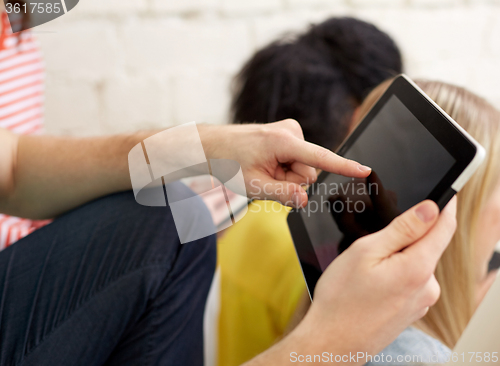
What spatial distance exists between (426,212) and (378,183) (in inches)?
3.0

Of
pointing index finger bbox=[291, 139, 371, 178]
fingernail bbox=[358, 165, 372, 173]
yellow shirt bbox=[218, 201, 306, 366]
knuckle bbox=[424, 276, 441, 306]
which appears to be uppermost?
pointing index finger bbox=[291, 139, 371, 178]

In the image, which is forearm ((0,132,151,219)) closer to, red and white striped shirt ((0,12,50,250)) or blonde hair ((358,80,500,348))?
red and white striped shirt ((0,12,50,250))

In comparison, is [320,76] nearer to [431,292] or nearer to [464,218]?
[464,218]

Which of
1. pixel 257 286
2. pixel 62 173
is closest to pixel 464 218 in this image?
pixel 257 286

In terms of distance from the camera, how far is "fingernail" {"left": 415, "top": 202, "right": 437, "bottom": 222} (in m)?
0.32

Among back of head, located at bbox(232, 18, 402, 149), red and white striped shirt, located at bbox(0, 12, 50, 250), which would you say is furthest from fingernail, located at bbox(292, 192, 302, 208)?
red and white striped shirt, located at bbox(0, 12, 50, 250)

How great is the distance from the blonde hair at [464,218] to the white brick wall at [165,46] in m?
0.60

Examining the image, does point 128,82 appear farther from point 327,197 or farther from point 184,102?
point 327,197

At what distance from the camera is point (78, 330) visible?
410 mm

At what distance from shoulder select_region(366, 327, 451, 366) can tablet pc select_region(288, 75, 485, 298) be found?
0.35ft

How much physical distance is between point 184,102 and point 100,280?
2.14 ft

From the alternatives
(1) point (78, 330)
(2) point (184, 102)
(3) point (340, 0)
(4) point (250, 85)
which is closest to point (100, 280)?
(1) point (78, 330)

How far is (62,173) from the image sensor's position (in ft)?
1.64

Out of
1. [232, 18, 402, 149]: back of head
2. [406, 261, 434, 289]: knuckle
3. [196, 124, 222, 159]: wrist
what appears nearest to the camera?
[406, 261, 434, 289]: knuckle
